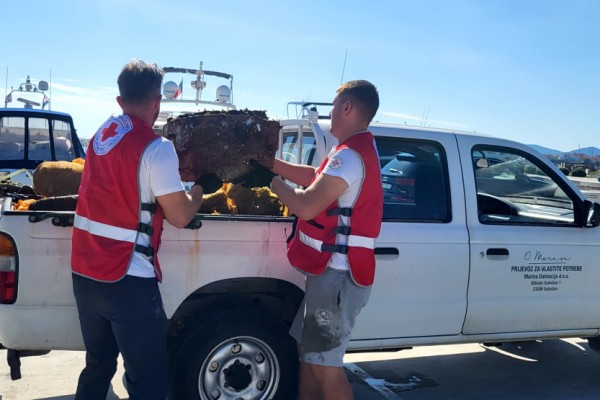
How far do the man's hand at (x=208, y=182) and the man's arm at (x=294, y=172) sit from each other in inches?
23.4

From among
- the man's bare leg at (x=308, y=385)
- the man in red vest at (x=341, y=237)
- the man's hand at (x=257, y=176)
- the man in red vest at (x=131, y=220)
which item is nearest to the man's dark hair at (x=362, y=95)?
the man in red vest at (x=341, y=237)

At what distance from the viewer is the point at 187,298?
3.55 metres

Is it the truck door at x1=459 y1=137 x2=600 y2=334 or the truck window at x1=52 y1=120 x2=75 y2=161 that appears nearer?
the truck door at x1=459 y1=137 x2=600 y2=334

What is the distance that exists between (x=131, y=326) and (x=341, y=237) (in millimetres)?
1133

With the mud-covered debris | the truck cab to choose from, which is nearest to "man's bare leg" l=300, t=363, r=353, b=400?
the mud-covered debris

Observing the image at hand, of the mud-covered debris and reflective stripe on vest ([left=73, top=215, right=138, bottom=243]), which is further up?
the mud-covered debris

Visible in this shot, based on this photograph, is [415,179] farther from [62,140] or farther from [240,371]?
[62,140]

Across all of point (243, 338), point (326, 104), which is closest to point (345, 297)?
point (243, 338)

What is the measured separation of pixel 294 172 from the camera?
12.1 feet

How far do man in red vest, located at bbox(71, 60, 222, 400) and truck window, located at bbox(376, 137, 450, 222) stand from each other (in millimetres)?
1644

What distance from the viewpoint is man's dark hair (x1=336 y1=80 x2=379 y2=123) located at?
318 cm

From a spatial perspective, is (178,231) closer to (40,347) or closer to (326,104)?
(40,347)

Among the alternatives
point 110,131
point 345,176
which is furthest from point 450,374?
point 110,131

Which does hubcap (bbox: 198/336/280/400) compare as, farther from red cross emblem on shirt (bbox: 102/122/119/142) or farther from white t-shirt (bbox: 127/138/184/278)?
red cross emblem on shirt (bbox: 102/122/119/142)
